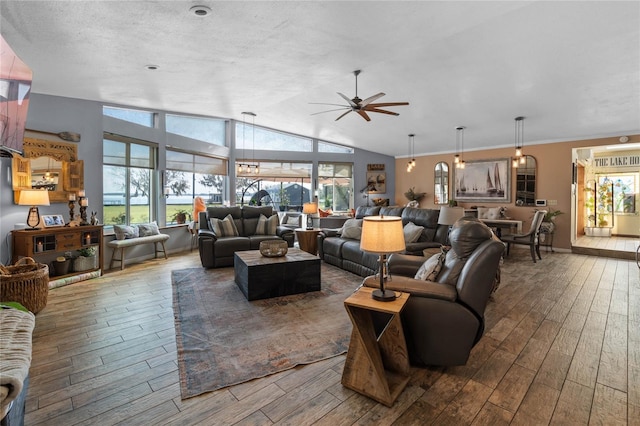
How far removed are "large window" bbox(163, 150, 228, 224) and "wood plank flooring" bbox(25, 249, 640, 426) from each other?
384 centimetres

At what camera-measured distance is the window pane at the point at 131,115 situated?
564 cm

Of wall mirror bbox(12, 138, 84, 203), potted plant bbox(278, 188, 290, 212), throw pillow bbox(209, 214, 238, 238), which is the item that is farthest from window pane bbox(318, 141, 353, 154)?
wall mirror bbox(12, 138, 84, 203)

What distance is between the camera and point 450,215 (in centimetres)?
439

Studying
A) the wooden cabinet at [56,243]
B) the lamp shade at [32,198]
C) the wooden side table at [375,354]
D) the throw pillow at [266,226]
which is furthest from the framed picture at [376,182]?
the wooden side table at [375,354]

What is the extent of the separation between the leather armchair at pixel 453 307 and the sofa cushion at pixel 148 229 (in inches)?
195

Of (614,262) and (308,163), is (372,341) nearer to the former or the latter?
(614,262)

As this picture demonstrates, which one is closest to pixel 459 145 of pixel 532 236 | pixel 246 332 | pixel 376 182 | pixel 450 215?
pixel 376 182

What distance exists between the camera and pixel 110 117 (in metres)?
5.42

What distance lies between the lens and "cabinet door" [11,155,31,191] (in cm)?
406

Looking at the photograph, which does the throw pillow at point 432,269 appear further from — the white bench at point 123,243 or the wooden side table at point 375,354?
the white bench at point 123,243

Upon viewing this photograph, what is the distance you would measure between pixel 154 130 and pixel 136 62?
298 cm

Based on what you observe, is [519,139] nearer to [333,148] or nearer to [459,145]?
[459,145]

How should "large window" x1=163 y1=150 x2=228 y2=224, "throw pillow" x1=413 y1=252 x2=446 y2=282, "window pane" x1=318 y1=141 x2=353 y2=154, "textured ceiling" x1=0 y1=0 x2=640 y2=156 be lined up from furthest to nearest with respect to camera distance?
"window pane" x1=318 y1=141 x2=353 y2=154 < "large window" x1=163 y1=150 x2=228 y2=224 < "textured ceiling" x1=0 y1=0 x2=640 y2=156 < "throw pillow" x1=413 y1=252 x2=446 y2=282

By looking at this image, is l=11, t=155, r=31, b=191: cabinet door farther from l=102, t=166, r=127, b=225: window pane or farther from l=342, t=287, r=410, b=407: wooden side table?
l=342, t=287, r=410, b=407: wooden side table
